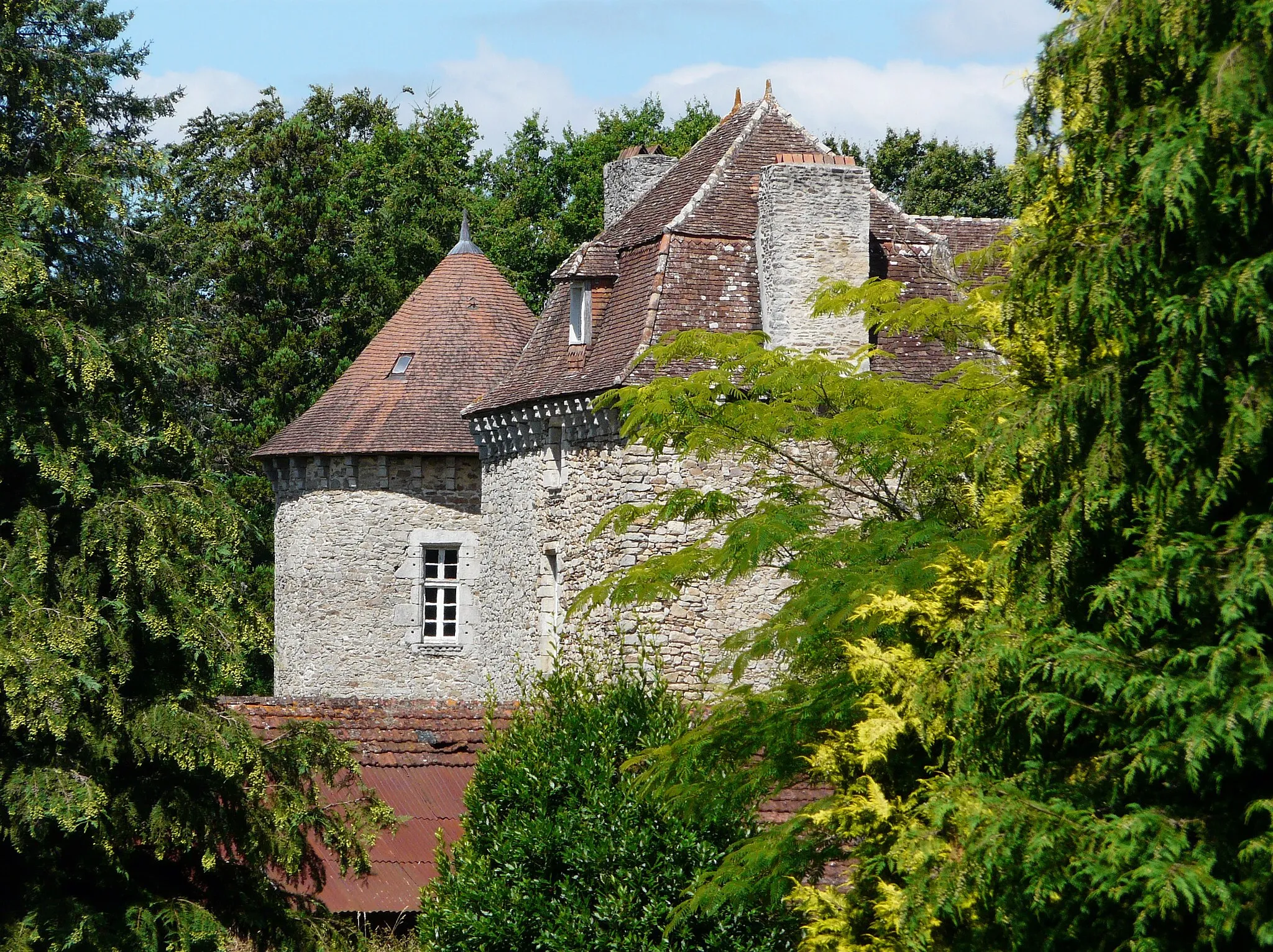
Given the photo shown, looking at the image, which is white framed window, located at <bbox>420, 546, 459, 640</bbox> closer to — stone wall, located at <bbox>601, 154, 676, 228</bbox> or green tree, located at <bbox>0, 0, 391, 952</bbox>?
stone wall, located at <bbox>601, 154, 676, 228</bbox>

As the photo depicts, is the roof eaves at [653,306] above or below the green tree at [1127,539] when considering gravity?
above

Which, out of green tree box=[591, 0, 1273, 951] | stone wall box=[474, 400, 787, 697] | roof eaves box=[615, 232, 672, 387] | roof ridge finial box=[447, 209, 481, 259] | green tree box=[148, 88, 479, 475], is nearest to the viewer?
green tree box=[591, 0, 1273, 951]

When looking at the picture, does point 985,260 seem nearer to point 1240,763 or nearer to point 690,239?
point 1240,763

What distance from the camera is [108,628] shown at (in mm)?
9453

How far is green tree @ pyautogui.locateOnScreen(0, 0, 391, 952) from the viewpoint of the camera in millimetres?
9188

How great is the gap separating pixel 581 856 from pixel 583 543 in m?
7.10

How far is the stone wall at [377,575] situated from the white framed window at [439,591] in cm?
2

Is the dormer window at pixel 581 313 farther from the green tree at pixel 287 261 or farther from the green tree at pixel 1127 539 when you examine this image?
the green tree at pixel 287 261

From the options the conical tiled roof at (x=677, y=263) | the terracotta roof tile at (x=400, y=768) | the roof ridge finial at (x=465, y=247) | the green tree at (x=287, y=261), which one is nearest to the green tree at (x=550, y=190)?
the green tree at (x=287, y=261)

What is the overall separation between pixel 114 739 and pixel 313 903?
2168mm

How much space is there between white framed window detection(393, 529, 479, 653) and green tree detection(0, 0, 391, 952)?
13566mm

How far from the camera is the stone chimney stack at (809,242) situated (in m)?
18.3

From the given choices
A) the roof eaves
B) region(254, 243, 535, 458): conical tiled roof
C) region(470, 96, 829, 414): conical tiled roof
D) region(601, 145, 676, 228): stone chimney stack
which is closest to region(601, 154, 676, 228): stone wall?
region(601, 145, 676, 228): stone chimney stack

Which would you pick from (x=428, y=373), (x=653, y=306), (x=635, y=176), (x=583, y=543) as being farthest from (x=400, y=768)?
(x=428, y=373)
